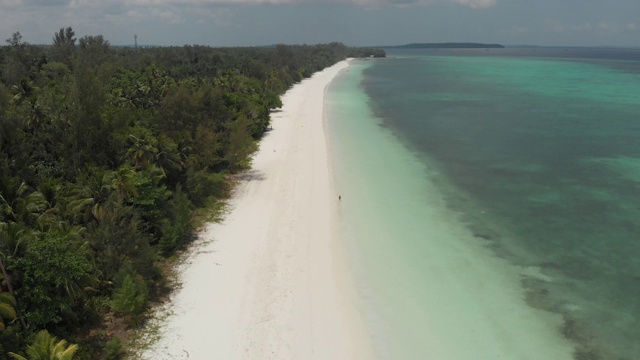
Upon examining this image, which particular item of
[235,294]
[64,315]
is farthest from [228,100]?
[64,315]

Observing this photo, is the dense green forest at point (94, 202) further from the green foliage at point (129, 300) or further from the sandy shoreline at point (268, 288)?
the sandy shoreline at point (268, 288)

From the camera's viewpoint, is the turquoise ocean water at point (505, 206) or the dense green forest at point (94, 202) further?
the turquoise ocean water at point (505, 206)

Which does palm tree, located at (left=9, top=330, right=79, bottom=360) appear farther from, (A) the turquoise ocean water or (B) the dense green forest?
(A) the turquoise ocean water

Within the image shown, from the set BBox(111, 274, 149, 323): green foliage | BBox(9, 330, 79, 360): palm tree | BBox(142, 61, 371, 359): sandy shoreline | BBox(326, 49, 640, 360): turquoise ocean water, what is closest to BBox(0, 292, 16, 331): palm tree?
BBox(9, 330, 79, 360): palm tree

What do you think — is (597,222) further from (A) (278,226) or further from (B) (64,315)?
(B) (64,315)

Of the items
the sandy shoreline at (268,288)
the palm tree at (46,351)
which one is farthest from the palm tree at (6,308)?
the sandy shoreline at (268,288)

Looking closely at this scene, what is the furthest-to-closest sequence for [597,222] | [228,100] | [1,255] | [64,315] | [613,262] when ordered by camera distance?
1. [228,100]
2. [597,222]
3. [613,262]
4. [64,315]
5. [1,255]
